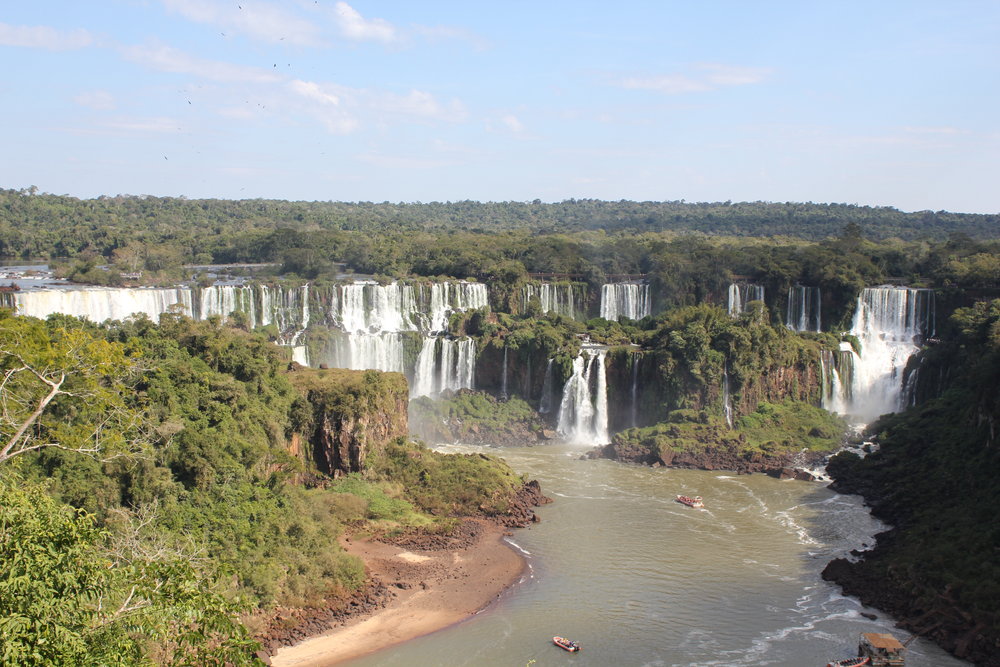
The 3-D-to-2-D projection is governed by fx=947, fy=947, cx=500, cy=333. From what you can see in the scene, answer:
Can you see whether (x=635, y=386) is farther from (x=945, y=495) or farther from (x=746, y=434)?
(x=945, y=495)

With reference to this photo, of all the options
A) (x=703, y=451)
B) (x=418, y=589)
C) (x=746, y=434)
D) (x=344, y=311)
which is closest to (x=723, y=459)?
(x=703, y=451)

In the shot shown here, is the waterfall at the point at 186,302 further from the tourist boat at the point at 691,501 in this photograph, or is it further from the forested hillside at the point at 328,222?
the tourist boat at the point at 691,501

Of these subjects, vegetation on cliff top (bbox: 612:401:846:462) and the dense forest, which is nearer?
the dense forest

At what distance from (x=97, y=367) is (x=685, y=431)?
91.4 ft

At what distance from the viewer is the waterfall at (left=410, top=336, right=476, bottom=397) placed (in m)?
50.0

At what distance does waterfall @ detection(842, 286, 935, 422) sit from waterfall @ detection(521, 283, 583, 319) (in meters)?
16.6

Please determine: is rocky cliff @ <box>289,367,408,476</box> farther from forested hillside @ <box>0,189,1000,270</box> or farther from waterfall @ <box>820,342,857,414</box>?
forested hillside @ <box>0,189,1000,270</box>

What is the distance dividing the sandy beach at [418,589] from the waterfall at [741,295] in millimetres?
31445

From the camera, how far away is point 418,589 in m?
25.8

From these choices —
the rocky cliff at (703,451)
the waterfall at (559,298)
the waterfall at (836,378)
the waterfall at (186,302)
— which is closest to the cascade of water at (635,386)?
the rocky cliff at (703,451)

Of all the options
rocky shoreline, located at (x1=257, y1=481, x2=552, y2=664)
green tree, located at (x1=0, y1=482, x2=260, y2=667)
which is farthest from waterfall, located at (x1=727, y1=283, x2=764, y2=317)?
green tree, located at (x1=0, y1=482, x2=260, y2=667)

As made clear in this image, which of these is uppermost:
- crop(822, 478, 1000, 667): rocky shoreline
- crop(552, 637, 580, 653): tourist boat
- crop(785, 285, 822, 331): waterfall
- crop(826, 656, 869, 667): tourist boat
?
crop(785, 285, 822, 331): waterfall

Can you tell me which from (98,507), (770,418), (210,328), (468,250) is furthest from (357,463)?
(468,250)

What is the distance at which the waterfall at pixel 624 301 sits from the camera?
5962cm
